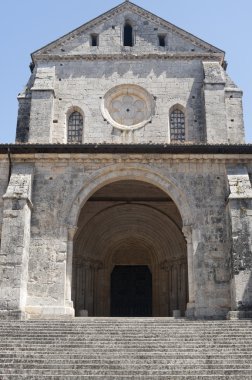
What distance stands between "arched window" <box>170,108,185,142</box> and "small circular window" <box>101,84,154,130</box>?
0.97 m

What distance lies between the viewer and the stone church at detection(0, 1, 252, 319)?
1452cm

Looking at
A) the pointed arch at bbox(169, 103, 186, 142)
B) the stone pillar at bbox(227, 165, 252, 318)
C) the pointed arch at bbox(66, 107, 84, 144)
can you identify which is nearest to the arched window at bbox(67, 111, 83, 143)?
the pointed arch at bbox(66, 107, 84, 144)

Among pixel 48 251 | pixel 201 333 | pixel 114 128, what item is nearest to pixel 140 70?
pixel 114 128

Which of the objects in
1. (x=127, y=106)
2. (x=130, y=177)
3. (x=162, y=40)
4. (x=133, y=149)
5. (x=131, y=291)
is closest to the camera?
(x=133, y=149)

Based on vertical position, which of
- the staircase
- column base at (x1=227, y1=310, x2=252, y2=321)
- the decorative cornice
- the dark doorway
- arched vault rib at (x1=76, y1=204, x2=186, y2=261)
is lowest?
the staircase

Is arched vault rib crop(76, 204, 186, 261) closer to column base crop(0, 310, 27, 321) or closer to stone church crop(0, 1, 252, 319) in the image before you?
stone church crop(0, 1, 252, 319)

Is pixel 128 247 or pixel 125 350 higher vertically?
pixel 128 247

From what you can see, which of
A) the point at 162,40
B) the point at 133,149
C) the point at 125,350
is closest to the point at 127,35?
the point at 162,40

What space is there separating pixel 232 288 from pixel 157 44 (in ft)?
41.3

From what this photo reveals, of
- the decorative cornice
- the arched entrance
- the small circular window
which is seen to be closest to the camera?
the arched entrance

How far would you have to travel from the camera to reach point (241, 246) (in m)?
14.3

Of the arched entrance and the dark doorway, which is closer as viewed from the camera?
the arched entrance

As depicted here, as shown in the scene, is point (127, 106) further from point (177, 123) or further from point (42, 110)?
point (42, 110)

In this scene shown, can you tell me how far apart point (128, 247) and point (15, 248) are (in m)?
7.46
